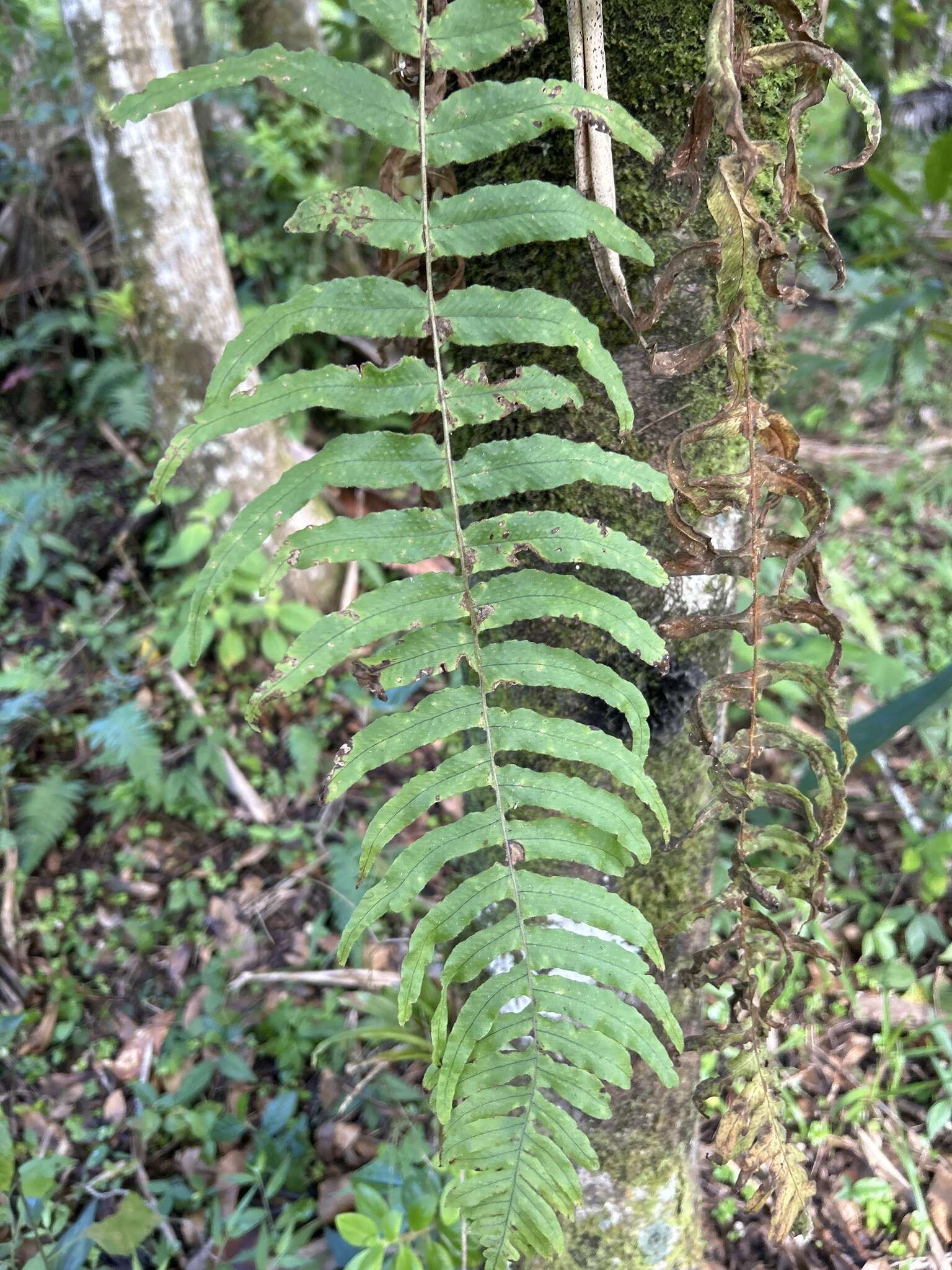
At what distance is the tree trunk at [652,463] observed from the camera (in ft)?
2.85

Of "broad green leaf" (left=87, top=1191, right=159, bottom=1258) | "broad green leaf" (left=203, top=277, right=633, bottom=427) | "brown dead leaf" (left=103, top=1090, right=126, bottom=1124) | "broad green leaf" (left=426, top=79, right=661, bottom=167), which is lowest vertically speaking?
"brown dead leaf" (left=103, top=1090, right=126, bottom=1124)

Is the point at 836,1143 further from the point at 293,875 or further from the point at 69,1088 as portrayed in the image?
the point at 69,1088

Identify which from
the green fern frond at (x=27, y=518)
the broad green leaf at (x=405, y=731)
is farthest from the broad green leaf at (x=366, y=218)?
the green fern frond at (x=27, y=518)

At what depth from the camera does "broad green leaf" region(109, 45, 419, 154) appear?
732 millimetres

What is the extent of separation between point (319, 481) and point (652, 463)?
16.6 inches

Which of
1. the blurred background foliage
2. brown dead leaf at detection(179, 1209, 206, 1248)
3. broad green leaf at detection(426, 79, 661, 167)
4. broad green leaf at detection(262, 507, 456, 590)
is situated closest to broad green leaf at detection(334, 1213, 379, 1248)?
the blurred background foliage

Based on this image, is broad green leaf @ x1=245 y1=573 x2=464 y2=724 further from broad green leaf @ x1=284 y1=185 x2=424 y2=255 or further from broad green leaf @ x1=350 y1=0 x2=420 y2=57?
broad green leaf @ x1=350 y1=0 x2=420 y2=57

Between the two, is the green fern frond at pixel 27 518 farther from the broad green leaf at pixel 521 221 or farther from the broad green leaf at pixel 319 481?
the broad green leaf at pixel 521 221

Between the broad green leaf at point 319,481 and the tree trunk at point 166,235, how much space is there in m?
2.17

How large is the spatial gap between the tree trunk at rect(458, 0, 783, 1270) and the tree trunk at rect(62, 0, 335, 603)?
2161 mm

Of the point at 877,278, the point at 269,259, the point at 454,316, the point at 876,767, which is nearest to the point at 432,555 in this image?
the point at 454,316

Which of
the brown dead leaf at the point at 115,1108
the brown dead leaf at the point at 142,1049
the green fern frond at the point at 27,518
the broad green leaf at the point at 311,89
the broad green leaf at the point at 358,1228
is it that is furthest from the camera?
the green fern frond at the point at 27,518

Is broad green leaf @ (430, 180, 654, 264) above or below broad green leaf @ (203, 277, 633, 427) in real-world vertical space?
above

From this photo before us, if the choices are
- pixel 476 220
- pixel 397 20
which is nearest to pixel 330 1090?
pixel 476 220
